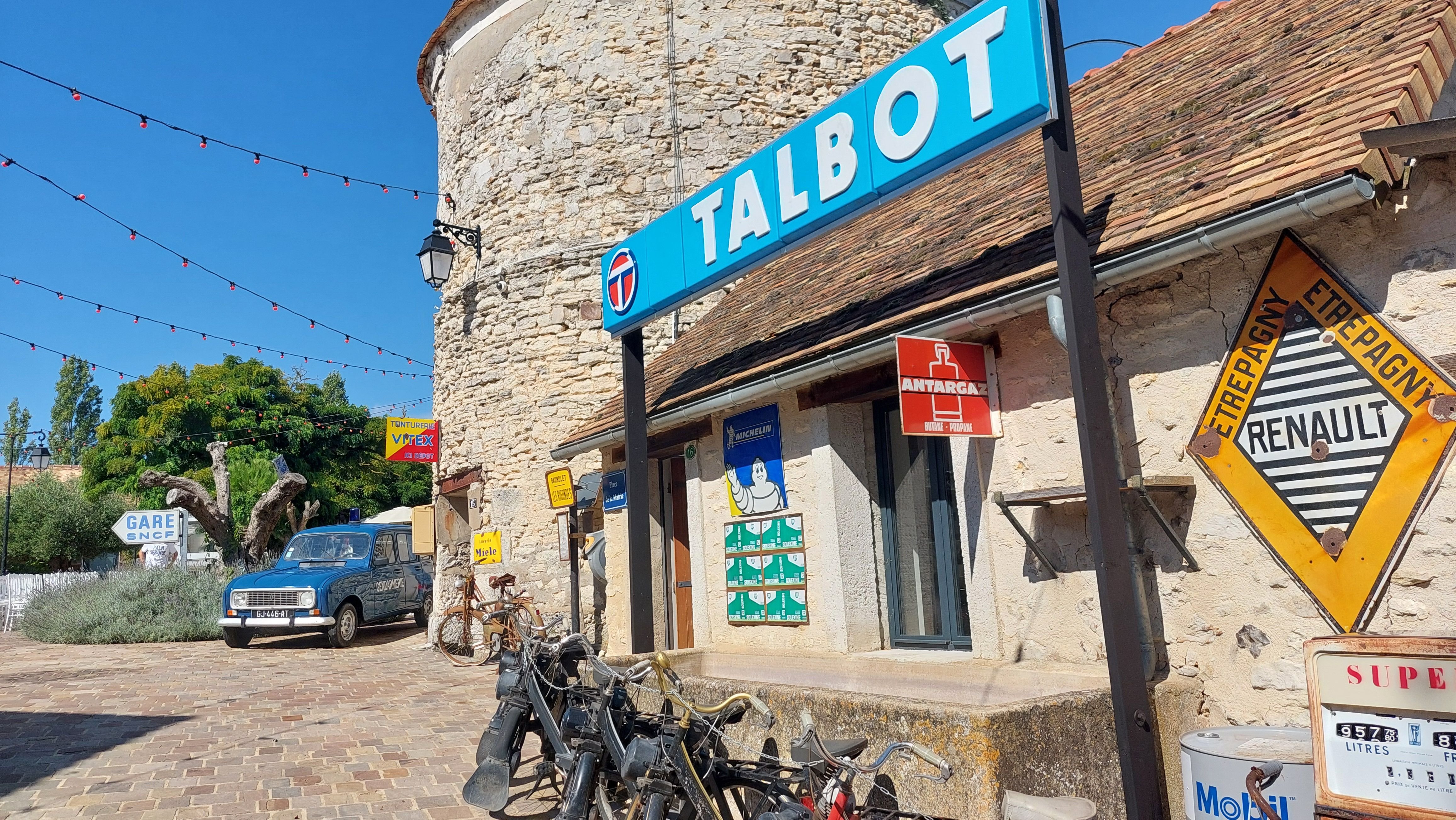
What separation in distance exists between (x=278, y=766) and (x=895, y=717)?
4.49 meters

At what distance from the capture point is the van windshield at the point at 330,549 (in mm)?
15188

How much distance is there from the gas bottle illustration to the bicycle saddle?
2.09 meters

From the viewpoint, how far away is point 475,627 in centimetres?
1259

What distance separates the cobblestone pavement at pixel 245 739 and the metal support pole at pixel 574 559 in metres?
1.11

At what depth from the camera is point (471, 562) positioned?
1396 centimetres

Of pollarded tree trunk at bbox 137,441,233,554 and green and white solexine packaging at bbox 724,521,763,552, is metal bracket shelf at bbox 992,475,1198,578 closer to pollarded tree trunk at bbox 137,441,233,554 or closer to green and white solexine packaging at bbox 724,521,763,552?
green and white solexine packaging at bbox 724,521,763,552

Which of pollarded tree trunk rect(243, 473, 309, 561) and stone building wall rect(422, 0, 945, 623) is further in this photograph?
pollarded tree trunk rect(243, 473, 309, 561)

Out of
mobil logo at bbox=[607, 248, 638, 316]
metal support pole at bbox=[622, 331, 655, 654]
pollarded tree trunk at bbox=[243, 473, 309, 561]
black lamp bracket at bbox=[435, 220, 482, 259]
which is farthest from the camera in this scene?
pollarded tree trunk at bbox=[243, 473, 309, 561]

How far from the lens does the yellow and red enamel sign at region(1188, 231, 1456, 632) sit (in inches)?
140

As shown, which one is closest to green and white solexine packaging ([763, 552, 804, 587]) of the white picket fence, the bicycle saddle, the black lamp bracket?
the bicycle saddle

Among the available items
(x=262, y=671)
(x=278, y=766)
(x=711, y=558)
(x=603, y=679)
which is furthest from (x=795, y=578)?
(x=262, y=671)

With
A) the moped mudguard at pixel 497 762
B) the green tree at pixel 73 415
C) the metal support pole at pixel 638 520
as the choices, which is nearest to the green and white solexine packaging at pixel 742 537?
the metal support pole at pixel 638 520

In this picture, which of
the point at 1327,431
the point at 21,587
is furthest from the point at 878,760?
the point at 21,587

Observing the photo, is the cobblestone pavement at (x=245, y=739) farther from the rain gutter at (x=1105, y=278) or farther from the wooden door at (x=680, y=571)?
the rain gutter at (x=1105, y=278)
